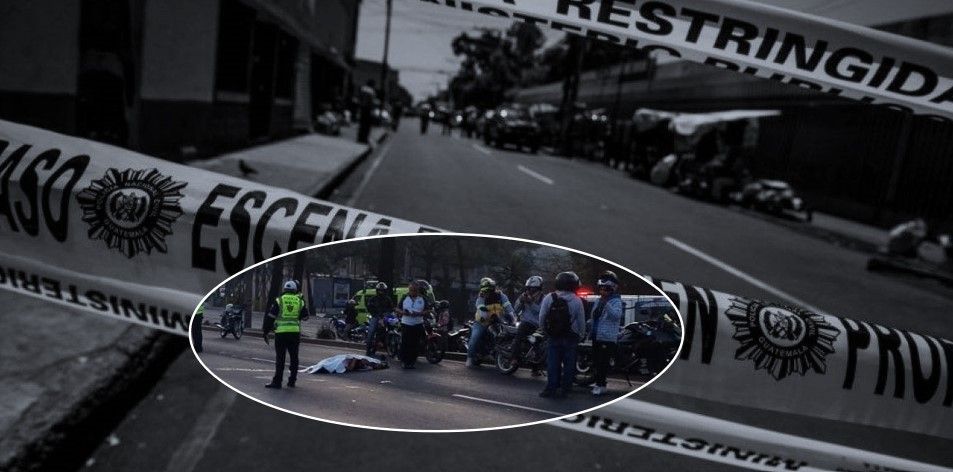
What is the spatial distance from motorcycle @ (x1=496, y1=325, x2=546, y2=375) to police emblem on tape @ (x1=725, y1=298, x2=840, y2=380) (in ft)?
0.97

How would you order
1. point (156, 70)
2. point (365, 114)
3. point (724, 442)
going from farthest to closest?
point (365, 114) → point (156, 70) → point (724, 442)

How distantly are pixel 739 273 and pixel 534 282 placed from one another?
320 inches

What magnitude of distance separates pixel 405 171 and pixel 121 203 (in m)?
16.4

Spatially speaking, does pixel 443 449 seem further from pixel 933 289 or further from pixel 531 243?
pixel 933 289

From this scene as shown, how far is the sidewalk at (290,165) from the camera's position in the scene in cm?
1105

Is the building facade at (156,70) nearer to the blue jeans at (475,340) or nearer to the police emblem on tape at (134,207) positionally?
the police emblem on tape at (134,207)

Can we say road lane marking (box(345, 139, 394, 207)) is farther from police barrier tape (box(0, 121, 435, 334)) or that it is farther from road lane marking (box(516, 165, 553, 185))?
police barrier tape (box(0, 121, 435, 334))

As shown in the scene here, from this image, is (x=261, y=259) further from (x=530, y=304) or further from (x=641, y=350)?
(x=641, y=350)

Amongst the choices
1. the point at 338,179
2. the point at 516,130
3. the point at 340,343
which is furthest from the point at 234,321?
the point at 516,130

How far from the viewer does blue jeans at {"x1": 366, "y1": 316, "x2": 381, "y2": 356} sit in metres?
0.86

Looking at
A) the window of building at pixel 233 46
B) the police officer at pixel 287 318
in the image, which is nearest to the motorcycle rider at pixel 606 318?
the police officer at pixel 287 318

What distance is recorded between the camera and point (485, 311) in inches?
34.4

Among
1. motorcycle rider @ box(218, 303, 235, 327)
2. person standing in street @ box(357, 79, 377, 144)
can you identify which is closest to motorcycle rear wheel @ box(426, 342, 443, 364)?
motorcycle rider @ box(218, 303, 235, 327)

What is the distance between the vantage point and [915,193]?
17.2 m
